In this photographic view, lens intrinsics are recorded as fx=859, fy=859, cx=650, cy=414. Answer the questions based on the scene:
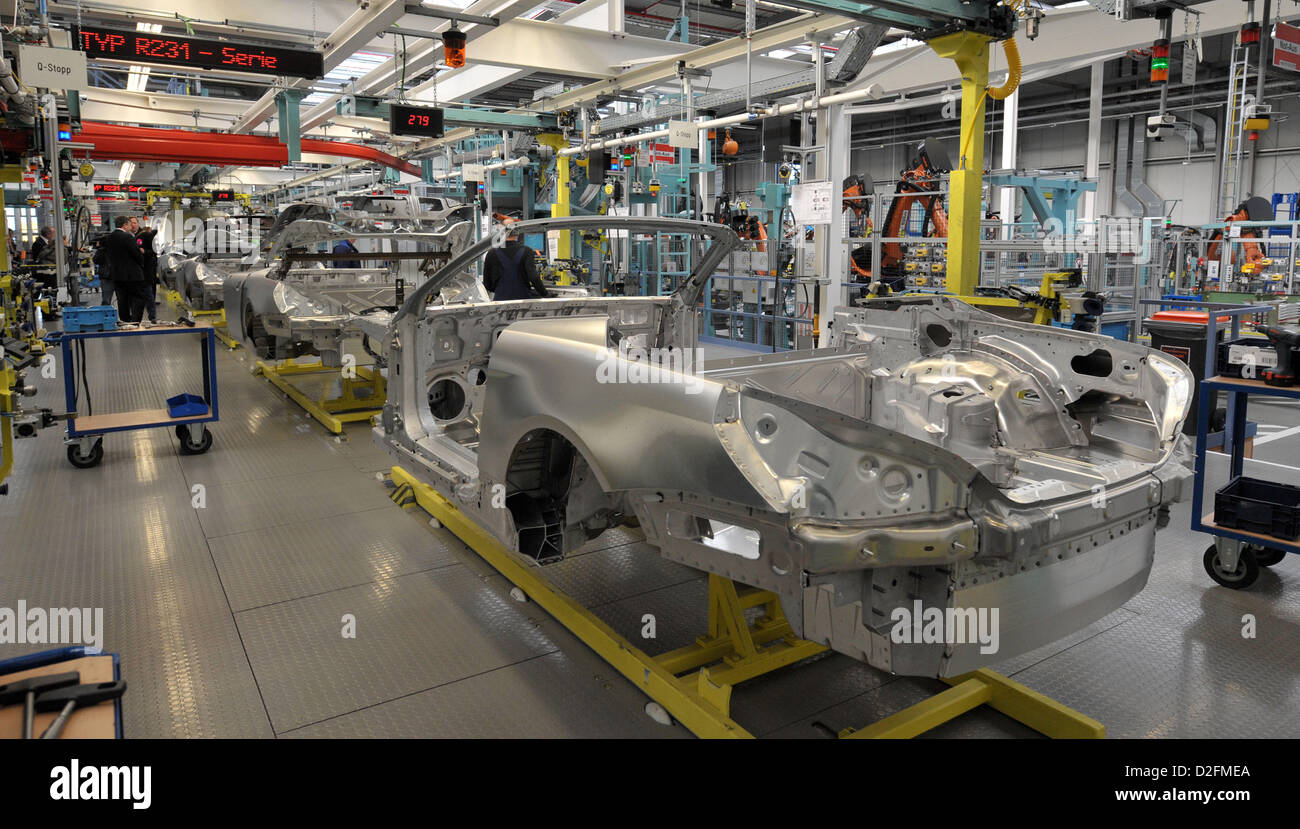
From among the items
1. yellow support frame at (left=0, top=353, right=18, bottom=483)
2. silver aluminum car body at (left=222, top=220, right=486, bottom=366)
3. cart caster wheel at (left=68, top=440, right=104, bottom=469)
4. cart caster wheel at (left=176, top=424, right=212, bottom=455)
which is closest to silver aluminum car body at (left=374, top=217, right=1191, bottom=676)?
yellow support frame at (left=0, top=353, right=18, bottom=483)

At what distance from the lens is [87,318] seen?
5.53 m

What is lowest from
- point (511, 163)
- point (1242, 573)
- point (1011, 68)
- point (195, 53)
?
point (1242, 573)

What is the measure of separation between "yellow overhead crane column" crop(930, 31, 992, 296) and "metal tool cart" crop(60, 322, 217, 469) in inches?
226

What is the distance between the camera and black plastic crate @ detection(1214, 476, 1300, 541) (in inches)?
141

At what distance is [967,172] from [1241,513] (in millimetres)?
4056

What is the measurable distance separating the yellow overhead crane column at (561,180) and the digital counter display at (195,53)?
19.2 feet

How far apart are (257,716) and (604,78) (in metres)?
9.82

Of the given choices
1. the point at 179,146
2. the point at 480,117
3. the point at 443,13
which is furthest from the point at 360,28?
the point at 179,146

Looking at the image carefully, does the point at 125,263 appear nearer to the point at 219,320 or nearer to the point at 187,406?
the point at 219,320

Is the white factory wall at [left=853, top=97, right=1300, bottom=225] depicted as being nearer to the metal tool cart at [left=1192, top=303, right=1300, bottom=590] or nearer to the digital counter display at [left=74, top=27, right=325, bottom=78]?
the metal tool cart at [left=1192, top=303, right=1300, bottom=590]

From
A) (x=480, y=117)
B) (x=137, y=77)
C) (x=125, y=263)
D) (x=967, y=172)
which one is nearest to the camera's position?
(x=967, y=172)

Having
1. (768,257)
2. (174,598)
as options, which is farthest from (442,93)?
(174,598)

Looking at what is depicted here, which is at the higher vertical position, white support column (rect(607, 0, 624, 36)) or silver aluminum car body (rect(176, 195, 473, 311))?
white support column (rect(607, 0, 624, 36))

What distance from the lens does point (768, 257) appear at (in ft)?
41.7
